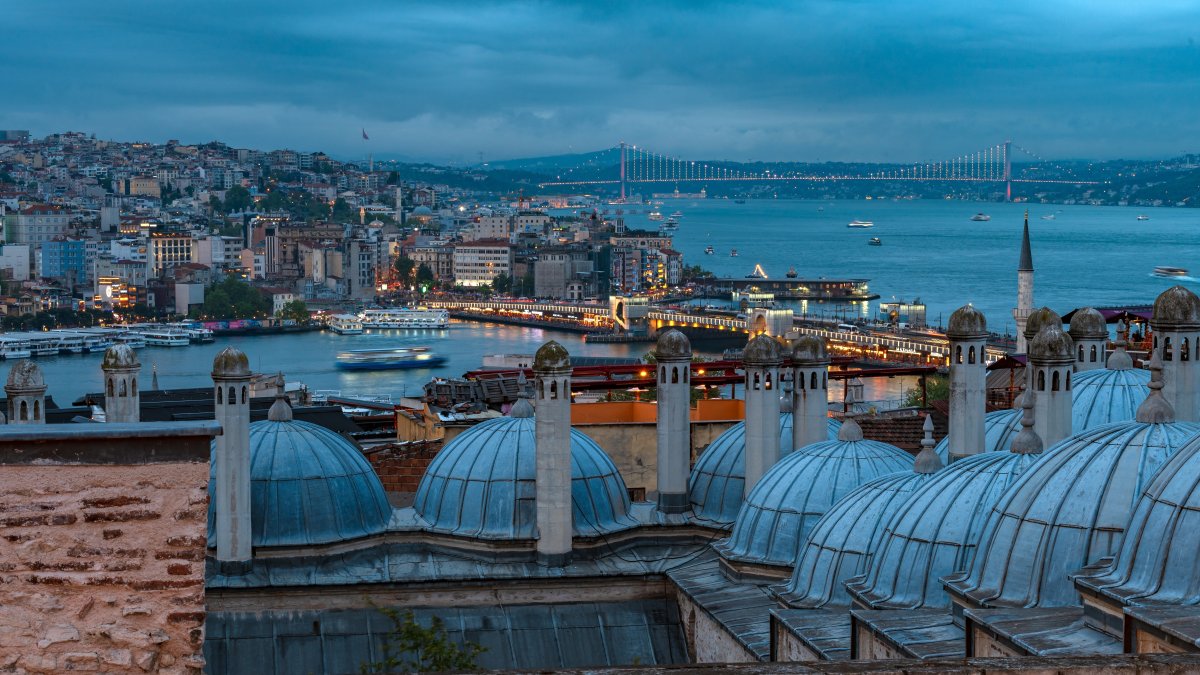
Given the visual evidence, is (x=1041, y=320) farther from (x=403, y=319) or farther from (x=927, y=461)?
(x=403, y=319)

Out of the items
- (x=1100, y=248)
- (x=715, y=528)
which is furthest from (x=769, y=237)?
(x=715, y=528)

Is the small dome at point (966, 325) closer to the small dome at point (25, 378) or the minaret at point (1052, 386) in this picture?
the minaret at point (1052, 386)

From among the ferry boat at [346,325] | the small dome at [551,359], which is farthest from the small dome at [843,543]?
the ferry boat at [346,325]

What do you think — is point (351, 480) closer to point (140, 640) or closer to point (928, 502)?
point (928, 502)

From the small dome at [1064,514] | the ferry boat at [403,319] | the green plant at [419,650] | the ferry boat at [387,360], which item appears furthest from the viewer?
the ferry boat at [403,319]

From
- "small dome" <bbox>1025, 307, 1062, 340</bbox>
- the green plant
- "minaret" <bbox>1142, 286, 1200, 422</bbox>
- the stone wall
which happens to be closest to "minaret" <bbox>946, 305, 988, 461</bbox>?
"small dome" <bbox>1025, 307, 1062, 340</bbox>

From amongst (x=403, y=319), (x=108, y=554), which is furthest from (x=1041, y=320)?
(x=403, y=319)
